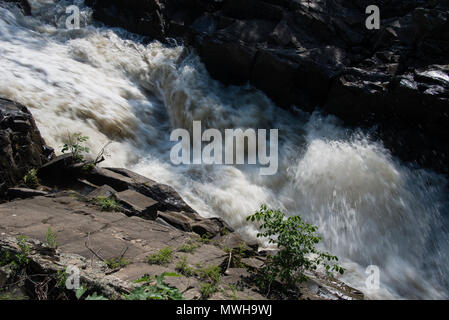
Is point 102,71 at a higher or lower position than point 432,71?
lower

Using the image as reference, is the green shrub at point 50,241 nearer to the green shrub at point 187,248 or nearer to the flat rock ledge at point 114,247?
the flat rock ledge at point 114,247

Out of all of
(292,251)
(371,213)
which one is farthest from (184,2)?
(292,251)

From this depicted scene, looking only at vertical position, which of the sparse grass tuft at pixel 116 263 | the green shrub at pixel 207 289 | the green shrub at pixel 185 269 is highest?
the sparse grass tuft at pixel 116 263

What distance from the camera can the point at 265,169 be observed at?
28.2ft

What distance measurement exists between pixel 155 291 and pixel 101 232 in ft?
4.88

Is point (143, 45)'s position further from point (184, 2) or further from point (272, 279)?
point (272, 279)

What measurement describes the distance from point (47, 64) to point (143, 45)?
3711mm

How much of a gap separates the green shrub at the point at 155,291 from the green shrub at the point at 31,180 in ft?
11.0

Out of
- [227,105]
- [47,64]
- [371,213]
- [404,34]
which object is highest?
[404,34]

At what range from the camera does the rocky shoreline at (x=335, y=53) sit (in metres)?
8.99

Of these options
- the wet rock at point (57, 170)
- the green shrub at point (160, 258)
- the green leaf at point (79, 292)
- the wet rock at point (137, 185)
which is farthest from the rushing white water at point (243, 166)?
the green leaf at point (79, 292)

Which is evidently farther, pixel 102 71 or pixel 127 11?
pixel 127 11

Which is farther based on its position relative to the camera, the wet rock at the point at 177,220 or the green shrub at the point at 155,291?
the wet rock at the point at 177,220

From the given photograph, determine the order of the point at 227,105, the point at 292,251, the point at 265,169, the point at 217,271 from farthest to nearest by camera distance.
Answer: the point at 227,105, the point at 265,169, the point at 292,251, the point at 217,271
